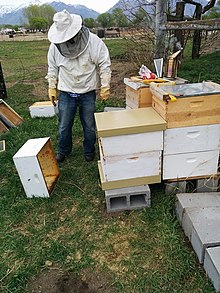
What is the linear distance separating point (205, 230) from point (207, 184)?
694 mm

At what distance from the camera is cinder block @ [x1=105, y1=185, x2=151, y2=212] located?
101 inches

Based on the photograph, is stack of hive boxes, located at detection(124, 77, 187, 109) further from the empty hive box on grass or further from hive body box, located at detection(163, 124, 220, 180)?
the empty hive box on grass

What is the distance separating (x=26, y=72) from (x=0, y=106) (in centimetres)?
507

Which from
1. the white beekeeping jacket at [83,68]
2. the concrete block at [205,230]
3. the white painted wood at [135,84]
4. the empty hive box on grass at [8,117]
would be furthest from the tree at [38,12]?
the concrete block at [205,230]

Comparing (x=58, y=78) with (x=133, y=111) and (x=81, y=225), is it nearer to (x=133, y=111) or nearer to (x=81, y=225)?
(x=133, y=111)

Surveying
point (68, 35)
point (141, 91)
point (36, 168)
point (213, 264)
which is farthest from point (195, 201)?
point (68, 35)

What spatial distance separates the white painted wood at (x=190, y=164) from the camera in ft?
8.34

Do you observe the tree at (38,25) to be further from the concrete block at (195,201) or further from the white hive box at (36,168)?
the concrete block at (195,201)

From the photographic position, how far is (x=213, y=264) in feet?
6.04

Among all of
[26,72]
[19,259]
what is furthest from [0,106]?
[26,72]

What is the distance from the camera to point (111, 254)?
7.30 ft

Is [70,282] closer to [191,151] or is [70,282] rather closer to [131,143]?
[131,143]

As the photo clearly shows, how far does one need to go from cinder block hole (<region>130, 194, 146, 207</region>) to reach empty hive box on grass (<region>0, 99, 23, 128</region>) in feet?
8.92

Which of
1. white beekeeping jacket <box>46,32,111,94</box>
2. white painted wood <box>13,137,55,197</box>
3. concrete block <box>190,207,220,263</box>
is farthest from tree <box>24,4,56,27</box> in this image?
Answer: concrete block <box>190,207,220,263</box>
